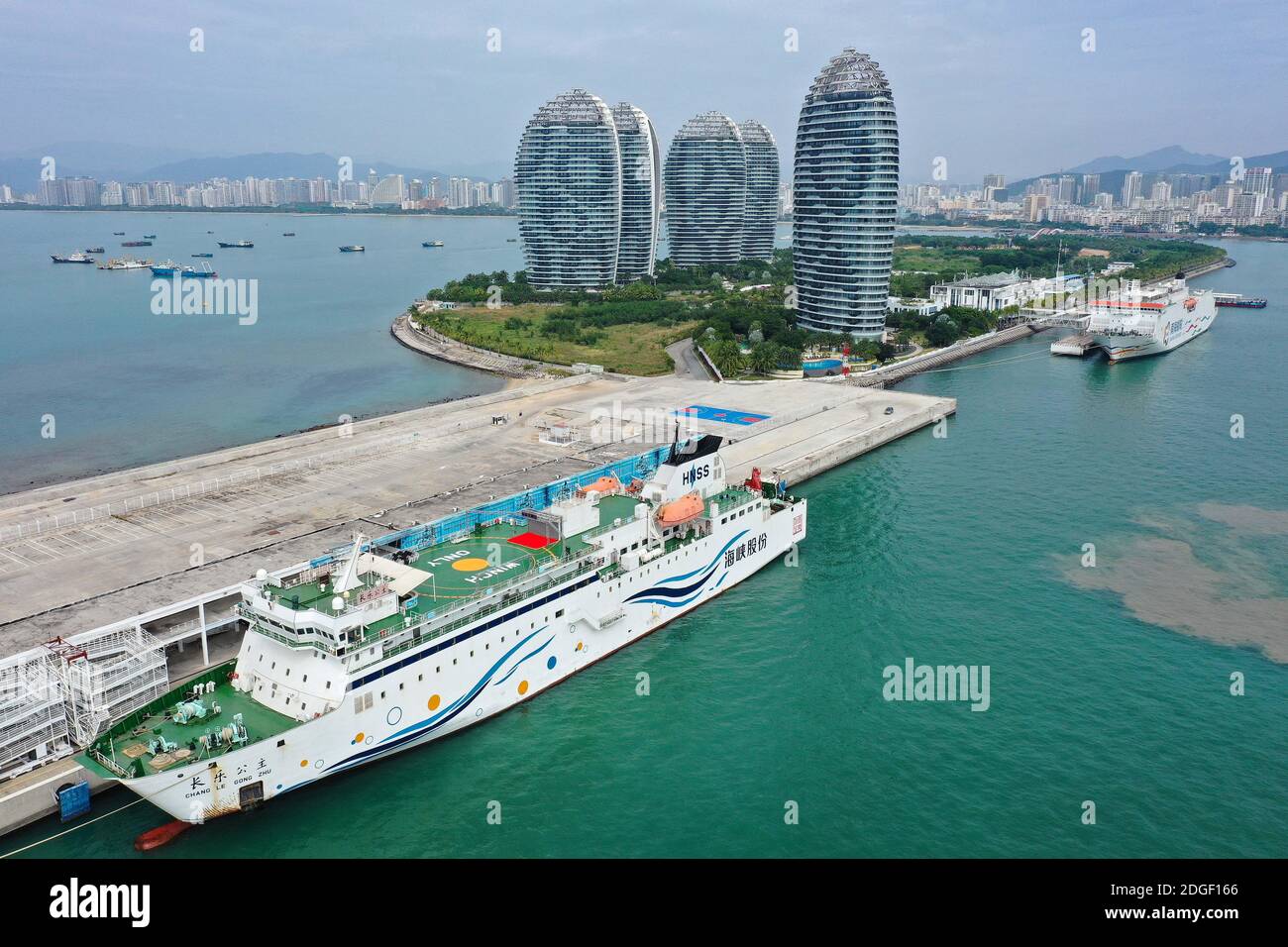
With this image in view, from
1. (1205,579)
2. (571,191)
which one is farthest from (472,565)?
(571,191)

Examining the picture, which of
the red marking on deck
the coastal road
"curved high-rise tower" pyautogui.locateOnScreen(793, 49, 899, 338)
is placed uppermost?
"curved high-rise tower" pyautogui.locateOnScreen(793, 49, 899, 338)

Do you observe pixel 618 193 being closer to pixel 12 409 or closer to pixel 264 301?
pixel 264 301

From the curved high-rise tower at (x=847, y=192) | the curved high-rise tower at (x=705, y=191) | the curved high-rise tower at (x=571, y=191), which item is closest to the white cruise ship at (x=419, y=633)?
the curved high-rise tower at (x=847, y=192)

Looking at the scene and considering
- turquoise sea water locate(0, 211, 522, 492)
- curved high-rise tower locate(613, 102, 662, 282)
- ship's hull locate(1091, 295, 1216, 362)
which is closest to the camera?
turquoise sea water locate(0, 211, 522, 492)

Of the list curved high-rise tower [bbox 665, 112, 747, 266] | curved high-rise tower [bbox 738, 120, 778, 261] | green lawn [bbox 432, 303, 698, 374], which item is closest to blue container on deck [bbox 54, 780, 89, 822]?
green lawn [bbox 432, 303, 698, 374]

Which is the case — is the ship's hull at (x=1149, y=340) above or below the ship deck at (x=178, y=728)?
above

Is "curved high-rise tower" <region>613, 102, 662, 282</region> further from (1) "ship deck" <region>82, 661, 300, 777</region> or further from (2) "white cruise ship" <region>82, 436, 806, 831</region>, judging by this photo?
(1) "ship deck" <region>82, 661, 300, 777</region>

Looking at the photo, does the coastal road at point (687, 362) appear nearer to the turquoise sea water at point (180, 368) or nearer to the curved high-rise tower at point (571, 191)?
the turquoise sea water at point (180, 368)
